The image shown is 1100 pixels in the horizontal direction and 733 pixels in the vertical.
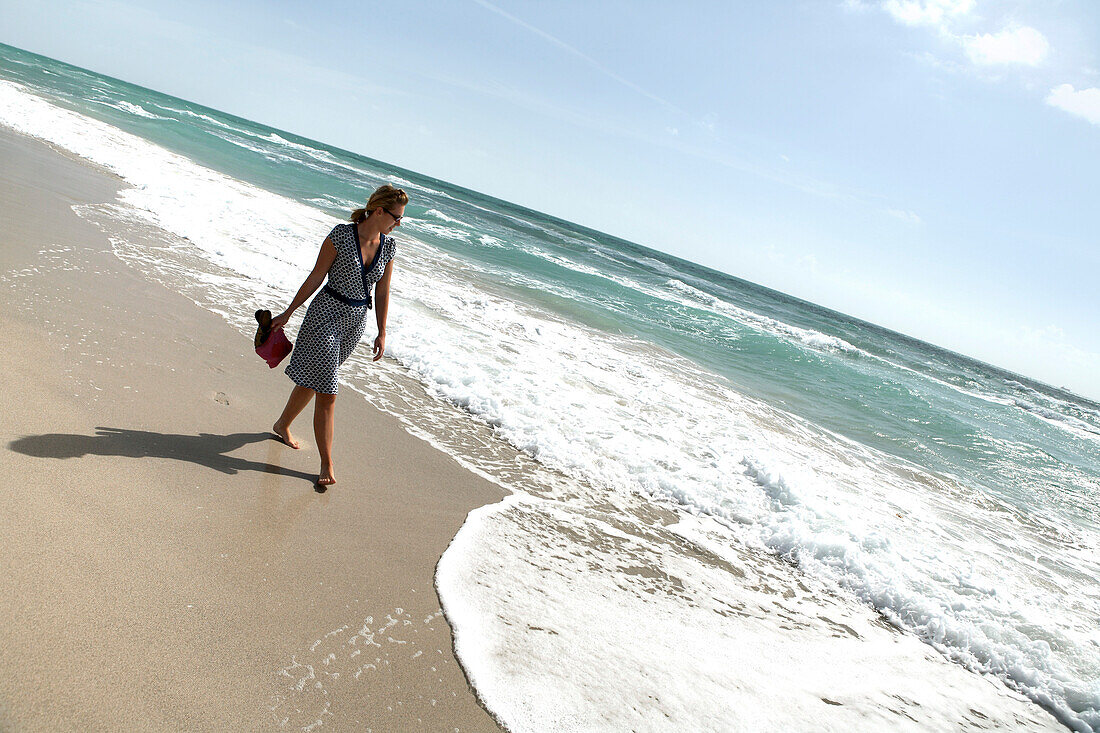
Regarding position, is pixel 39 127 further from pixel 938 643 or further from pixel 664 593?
pixel 938 643

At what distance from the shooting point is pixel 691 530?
465cm

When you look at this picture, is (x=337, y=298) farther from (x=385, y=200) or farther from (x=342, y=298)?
(x=385, y=200)

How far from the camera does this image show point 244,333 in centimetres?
585

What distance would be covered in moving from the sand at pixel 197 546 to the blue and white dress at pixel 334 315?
2.13 ft

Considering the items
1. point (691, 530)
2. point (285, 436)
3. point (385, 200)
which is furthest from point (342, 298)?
point (691, 530)

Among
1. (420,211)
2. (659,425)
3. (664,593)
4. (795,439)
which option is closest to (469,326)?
(659,425)

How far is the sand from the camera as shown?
2031mm

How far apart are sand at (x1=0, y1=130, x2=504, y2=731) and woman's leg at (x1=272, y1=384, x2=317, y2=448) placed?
0.10 meters

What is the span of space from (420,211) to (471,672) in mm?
30797

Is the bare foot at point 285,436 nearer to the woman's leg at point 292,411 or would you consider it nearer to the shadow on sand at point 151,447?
the woman's leg at point 292,411

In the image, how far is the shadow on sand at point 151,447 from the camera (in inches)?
121

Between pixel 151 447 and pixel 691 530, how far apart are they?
3.73 metres

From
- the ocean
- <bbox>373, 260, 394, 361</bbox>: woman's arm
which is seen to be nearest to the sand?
the ocean

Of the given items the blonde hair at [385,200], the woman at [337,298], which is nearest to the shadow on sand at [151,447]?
the woman at [337,298]
